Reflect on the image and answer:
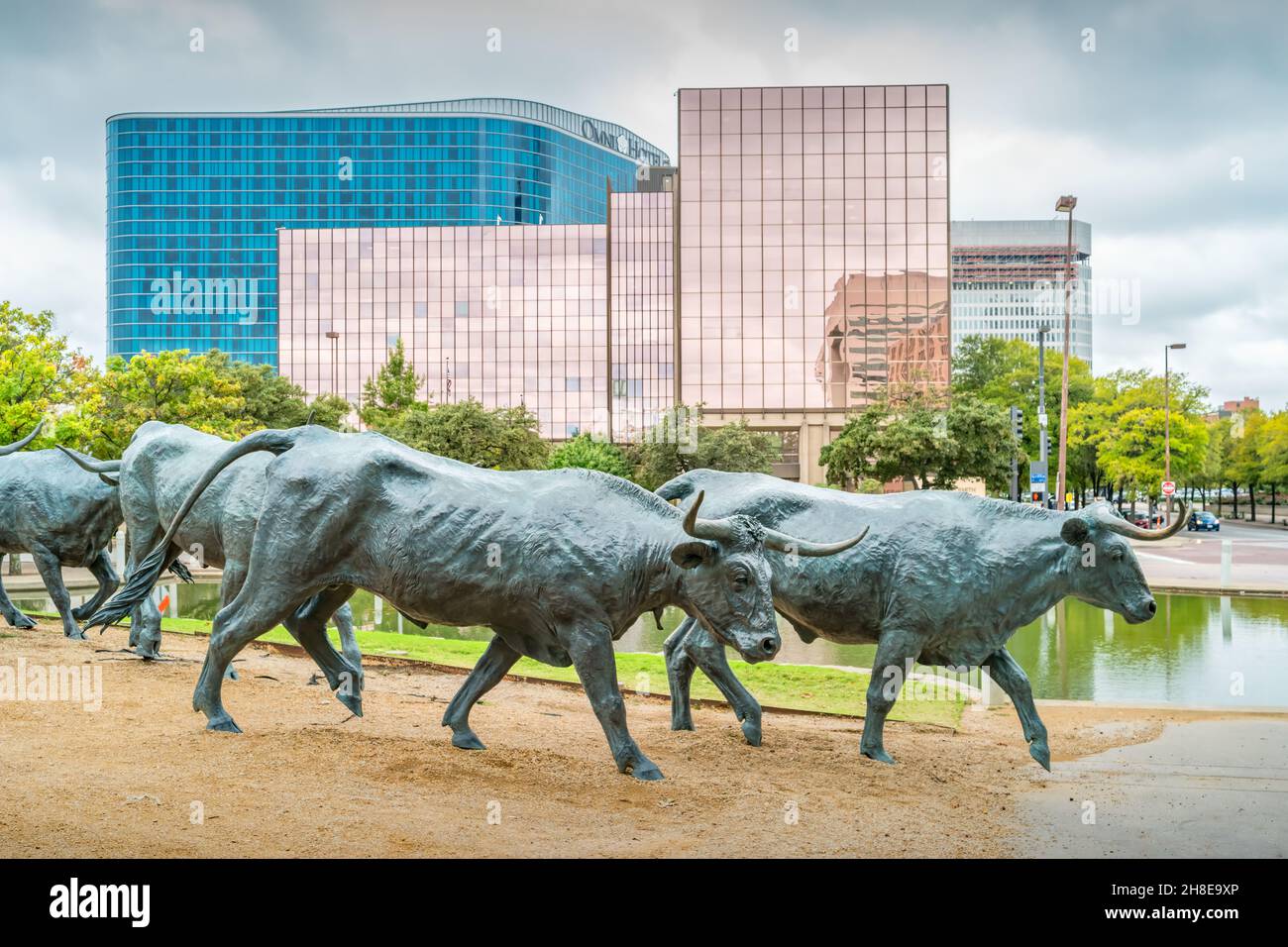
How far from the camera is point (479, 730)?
954 centimetres

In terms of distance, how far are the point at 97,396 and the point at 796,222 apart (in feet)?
174

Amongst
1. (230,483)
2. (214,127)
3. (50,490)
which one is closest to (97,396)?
(50,490)

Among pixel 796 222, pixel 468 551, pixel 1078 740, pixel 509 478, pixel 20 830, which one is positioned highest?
pixel 796 222

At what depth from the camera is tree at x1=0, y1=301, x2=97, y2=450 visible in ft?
77.3

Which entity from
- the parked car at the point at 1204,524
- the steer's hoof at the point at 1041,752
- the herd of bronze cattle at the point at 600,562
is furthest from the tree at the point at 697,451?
the steer's hoof at the point at 1041,752

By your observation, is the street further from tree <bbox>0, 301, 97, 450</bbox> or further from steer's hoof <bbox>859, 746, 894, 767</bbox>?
tree <bbox>0, 301, 97, 450</bbox>

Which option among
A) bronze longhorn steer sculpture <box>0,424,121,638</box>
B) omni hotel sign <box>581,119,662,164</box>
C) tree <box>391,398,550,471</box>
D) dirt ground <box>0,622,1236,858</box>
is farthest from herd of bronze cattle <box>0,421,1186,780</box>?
omni hotel sign <box>581,119,662,164</box>

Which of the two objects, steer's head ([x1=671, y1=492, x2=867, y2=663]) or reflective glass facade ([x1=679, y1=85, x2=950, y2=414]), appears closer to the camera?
steer's head ([x1=671, y1=492, x2=867, y2=663])

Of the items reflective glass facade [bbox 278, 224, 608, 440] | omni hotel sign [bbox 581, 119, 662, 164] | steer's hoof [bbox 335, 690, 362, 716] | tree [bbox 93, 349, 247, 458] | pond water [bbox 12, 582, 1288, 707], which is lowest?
pond water [bbox 12, 582, 1288, 707]

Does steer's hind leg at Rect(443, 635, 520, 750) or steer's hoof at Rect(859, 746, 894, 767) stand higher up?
steer's hind leg at Rect(443, 635, 520, 750)

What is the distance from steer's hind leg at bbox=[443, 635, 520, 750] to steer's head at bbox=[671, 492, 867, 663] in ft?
5.81

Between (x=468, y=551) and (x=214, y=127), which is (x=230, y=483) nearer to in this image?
(x=468, y=551)

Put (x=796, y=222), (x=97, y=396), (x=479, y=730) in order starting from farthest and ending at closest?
(x=796, y=222)
(x=97, y=396)
(x=479, y=730)

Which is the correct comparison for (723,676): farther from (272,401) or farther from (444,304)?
(444,304)
